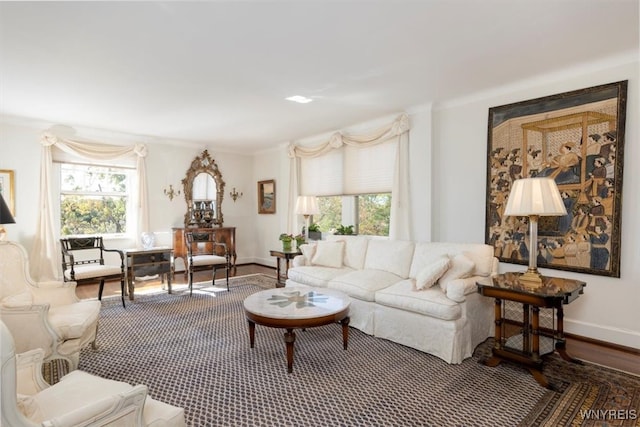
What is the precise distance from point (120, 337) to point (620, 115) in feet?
17.1

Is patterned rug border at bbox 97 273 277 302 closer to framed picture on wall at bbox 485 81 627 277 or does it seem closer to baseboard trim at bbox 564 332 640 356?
framed picture on wall at bbox 485 81 627 277

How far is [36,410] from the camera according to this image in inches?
52.7

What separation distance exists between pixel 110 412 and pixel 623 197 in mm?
4100

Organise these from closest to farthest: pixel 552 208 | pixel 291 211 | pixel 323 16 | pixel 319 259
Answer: pixel 323 16 → pixel 552 208 → pixel 319 259 → pixel 291 211

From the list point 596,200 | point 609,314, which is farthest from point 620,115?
point 609,314

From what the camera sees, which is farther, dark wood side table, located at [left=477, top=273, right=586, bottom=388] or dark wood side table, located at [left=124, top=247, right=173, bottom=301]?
dark wood side table, located at [left=124, top=247, right=173, bottom=301]

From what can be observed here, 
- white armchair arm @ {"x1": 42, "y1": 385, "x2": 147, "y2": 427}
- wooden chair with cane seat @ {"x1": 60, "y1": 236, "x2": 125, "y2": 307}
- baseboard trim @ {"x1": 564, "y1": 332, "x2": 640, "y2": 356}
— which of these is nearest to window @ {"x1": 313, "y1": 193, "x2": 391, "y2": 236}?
baseboard trim @ {"x1": 564, "y1": 332, "x2": 640, "y2": 356}

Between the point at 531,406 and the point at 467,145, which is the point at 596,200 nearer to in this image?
the point at 467,145

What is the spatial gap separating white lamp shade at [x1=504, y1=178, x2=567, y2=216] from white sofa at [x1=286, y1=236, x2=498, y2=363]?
0.73 metres

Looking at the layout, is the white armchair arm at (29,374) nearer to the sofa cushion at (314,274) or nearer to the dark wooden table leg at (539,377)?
the sofa cushion at (314,274)

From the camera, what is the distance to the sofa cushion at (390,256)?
Answer: 3.91m

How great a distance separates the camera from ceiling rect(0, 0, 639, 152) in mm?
2359

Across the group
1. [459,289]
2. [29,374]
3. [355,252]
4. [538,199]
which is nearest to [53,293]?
[29,374]

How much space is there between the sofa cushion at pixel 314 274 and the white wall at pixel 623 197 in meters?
1.45
